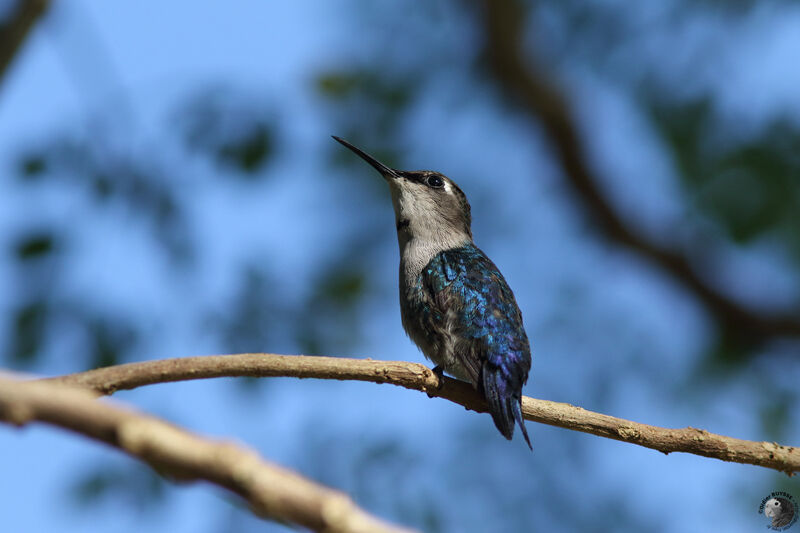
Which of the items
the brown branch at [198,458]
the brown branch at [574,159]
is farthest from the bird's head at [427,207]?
the brown branch at [198,458]

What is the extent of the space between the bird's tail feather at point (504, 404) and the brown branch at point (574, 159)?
4.86 meters

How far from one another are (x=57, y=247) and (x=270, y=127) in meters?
2.11

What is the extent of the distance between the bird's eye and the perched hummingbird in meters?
0.22

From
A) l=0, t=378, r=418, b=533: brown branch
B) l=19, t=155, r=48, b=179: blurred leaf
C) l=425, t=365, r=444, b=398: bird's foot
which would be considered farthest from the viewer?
l=19, t=155, r=48, b=179: blurred leaf

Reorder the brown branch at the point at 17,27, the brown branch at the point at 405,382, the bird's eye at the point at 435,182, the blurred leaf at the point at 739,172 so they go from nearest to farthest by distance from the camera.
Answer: the brown branch at the point at 405,382
the brown branch at the point at 17,27
the bird's eye at the point at 435,182
the blurred leaf at the point at 739,172

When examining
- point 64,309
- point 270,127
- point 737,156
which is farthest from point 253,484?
point 737,156

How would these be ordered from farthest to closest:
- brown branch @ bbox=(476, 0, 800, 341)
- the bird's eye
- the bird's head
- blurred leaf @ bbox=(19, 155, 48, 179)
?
brown branch @ bbox=(476, 0, 800, 341) → the bird's eye → the bird's head → blurred leaf @ bbox=(19, 155, 48, 179)

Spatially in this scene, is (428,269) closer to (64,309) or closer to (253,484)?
(64,309)

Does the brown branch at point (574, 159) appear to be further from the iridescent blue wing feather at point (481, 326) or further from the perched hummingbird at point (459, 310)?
the iridescent blue wing feather at point (481, 326)

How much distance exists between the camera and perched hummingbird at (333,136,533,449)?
15.3 feet

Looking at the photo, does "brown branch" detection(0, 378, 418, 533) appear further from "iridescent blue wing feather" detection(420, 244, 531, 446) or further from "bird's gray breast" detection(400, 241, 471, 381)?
"bird's gray breast" detection(400, 241, 471, 381)

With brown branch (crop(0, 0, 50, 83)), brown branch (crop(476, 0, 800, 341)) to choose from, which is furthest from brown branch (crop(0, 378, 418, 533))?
brown branch (crop(476, 0, 800, 341))

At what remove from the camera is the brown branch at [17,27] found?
181 inches

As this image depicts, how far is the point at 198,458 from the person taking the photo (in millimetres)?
1499
